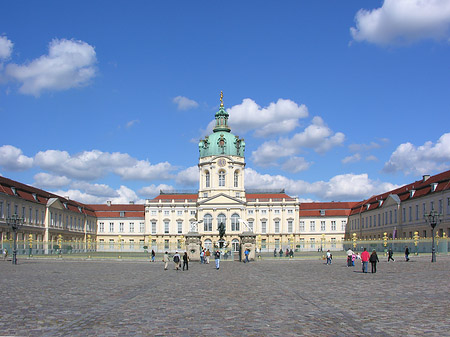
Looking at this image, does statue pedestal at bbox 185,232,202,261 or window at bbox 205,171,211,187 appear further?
window at bbox 205,171,211,187

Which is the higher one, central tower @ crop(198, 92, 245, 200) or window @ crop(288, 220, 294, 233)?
central tower @ crop(198, 92, 245, 200)

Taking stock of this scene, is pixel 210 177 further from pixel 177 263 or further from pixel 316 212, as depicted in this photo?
pixel 177 263

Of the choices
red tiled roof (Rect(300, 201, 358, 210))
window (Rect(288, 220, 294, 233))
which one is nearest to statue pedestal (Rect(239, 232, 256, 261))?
window (Rect(288, 220, 294, 233))

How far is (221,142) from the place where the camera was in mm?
100562

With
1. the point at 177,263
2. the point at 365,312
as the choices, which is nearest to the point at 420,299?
the point at 365,312

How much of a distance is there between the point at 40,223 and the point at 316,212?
170ft

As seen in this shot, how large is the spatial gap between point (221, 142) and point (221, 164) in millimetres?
4339

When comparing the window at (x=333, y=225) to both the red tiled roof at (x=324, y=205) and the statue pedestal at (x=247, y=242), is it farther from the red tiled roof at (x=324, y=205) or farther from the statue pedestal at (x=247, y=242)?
the statue pedestal at (x=247, y=242)

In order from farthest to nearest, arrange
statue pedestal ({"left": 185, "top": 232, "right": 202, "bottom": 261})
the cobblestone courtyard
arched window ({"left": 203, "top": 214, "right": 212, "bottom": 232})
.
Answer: arched window ({"left": 203, "top": 214, "right": 212, "bottom": 232}) → statue pedestal ({"left": 185, "top": 232, "right": 202, "bottom": 261}) → the cobblestone courtyard

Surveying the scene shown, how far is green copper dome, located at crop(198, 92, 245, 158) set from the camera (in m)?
101

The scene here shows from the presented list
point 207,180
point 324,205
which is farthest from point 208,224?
point 324,205

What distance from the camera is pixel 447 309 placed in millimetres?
13781

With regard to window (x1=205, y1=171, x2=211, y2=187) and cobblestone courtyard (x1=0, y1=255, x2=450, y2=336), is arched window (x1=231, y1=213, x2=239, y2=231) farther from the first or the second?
cobblestone courtyard (x1=0, y1=255, x2=450, y2=336)

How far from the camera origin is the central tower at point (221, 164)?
99125 millimetres
